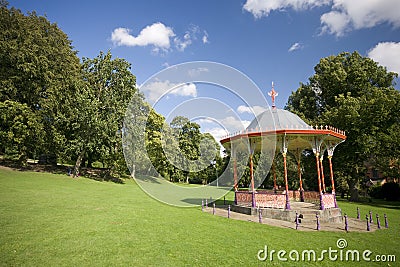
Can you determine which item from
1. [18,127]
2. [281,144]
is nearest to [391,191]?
[281,144]

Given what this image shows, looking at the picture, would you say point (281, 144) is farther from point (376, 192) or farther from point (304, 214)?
point (376, 192)

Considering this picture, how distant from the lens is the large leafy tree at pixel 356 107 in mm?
26234

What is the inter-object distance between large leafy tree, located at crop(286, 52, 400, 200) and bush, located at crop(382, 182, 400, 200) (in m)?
5.77

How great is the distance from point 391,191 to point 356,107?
14141 mm

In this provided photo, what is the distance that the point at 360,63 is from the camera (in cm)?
3238

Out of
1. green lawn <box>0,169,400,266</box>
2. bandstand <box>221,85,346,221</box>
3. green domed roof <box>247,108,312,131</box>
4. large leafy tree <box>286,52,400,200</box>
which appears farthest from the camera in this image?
large leafy tree <box>286,52,400,200</box>

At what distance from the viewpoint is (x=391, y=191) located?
108 ft

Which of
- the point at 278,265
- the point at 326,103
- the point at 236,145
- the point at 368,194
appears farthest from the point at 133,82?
the point at 368,194

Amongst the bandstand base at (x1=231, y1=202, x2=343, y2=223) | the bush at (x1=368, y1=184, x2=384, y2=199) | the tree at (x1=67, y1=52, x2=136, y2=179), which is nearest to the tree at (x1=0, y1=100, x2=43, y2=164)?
the tree at (x1=67, y1=52, x2=136, y2=179)

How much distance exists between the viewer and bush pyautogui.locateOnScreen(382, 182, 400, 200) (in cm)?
3250

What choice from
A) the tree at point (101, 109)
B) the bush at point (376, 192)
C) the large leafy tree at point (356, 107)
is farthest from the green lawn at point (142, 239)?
the bush at point (376, 192)

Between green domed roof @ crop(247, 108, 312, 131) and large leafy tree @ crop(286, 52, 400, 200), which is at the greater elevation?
large leafy tree @ crop(286, 52, 400, 200)

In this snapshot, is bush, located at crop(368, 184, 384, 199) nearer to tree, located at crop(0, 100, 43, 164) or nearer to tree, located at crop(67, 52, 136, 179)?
tree, located at crop(67, 52, 136, 179)

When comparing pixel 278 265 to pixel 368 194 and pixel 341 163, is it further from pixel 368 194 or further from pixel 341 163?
pixel 368 194
